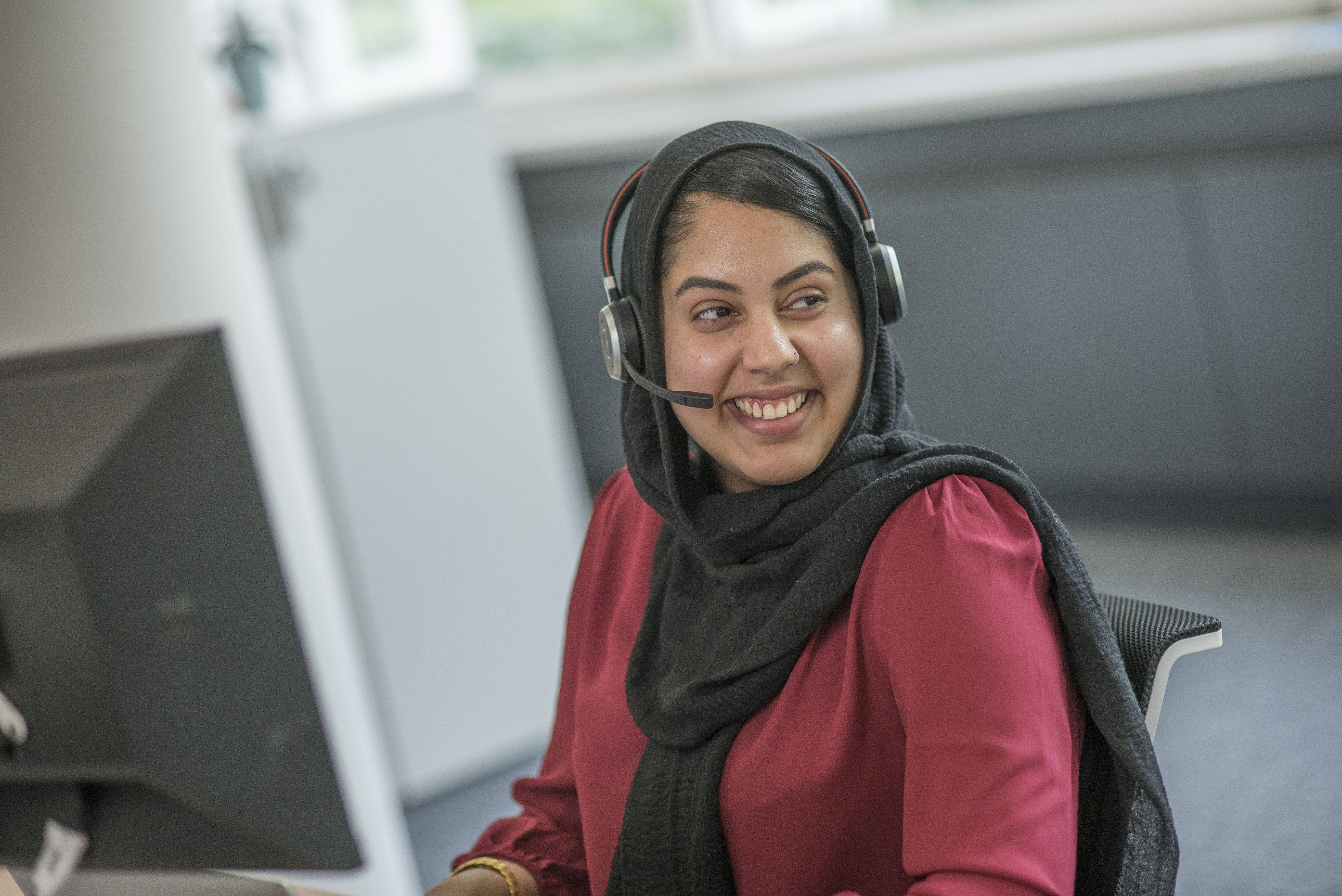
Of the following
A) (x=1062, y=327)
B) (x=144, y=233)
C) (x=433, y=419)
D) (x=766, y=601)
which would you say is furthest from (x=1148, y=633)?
(x=1062, y=327)

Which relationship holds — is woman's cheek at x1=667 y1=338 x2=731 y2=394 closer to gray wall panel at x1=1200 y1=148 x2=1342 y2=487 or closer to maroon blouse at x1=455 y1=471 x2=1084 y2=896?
maroon blouse at x1=455 y1=471 x2=1084 y2=896

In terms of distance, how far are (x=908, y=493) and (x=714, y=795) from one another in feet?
0.92

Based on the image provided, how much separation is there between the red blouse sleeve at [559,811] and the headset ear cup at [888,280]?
416mm

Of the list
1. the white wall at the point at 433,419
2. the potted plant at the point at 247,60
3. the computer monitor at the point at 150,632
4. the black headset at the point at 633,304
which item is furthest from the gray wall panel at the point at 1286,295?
the computer monitor at the point at 150,632


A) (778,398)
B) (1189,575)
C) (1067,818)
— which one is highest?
(778,398)

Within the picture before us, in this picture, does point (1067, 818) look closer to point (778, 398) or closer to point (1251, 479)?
point (778, 398)

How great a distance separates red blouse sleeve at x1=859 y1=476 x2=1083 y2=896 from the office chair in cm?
6

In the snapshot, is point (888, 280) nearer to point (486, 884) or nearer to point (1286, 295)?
point (486, 884)

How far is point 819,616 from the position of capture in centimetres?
97

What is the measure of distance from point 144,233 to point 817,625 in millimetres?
767

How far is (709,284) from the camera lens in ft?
3.28

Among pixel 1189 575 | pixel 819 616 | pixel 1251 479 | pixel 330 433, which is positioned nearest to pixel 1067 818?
pixel 819 616

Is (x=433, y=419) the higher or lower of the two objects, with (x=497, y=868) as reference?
higher

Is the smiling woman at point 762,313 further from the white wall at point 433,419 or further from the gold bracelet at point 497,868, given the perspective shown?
the white wall at point 433,419
